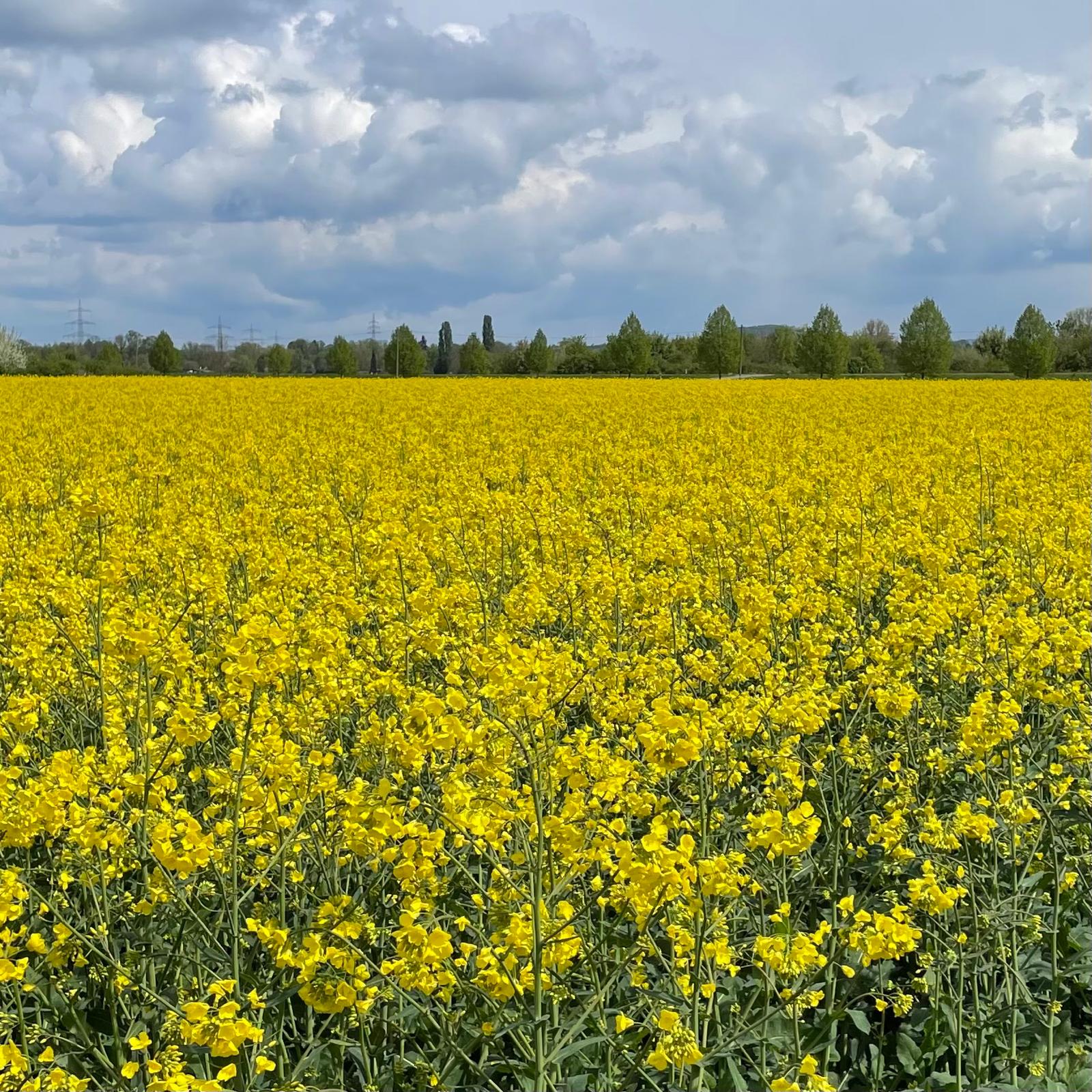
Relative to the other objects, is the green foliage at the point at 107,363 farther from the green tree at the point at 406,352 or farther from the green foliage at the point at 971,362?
the green foliage at the point at 971,362

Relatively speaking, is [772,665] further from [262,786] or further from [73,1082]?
[73,1082]

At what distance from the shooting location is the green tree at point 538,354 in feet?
228

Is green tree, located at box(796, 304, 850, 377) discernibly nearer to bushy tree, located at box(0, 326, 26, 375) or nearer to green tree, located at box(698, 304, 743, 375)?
green tree, located at box(698, 304, 743, 375)

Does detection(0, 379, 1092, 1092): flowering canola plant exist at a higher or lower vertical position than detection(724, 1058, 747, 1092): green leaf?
higher

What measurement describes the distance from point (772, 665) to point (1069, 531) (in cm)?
466

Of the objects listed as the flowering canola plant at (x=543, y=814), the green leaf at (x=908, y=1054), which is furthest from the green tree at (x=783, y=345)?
the green leaf at (x=908, y=1054)

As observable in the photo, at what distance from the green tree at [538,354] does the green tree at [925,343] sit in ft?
76.4

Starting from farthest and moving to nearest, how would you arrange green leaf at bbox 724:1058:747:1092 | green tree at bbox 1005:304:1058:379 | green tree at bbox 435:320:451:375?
green tree at bbox 435:320:451:375
green tree at bbox 1005:304:1058:379
green leaf at bbox 724:1058:747:1092

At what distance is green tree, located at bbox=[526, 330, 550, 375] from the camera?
69.6 metres

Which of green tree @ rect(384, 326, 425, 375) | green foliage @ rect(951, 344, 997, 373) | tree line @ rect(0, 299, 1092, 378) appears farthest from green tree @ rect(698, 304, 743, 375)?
green foliage @ rect(951, 344, 997, 373)

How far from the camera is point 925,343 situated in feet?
197

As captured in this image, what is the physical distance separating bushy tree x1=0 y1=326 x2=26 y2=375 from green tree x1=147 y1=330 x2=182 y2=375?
814cm

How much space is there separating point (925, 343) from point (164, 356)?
164 feet

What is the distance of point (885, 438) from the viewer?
19922mm
